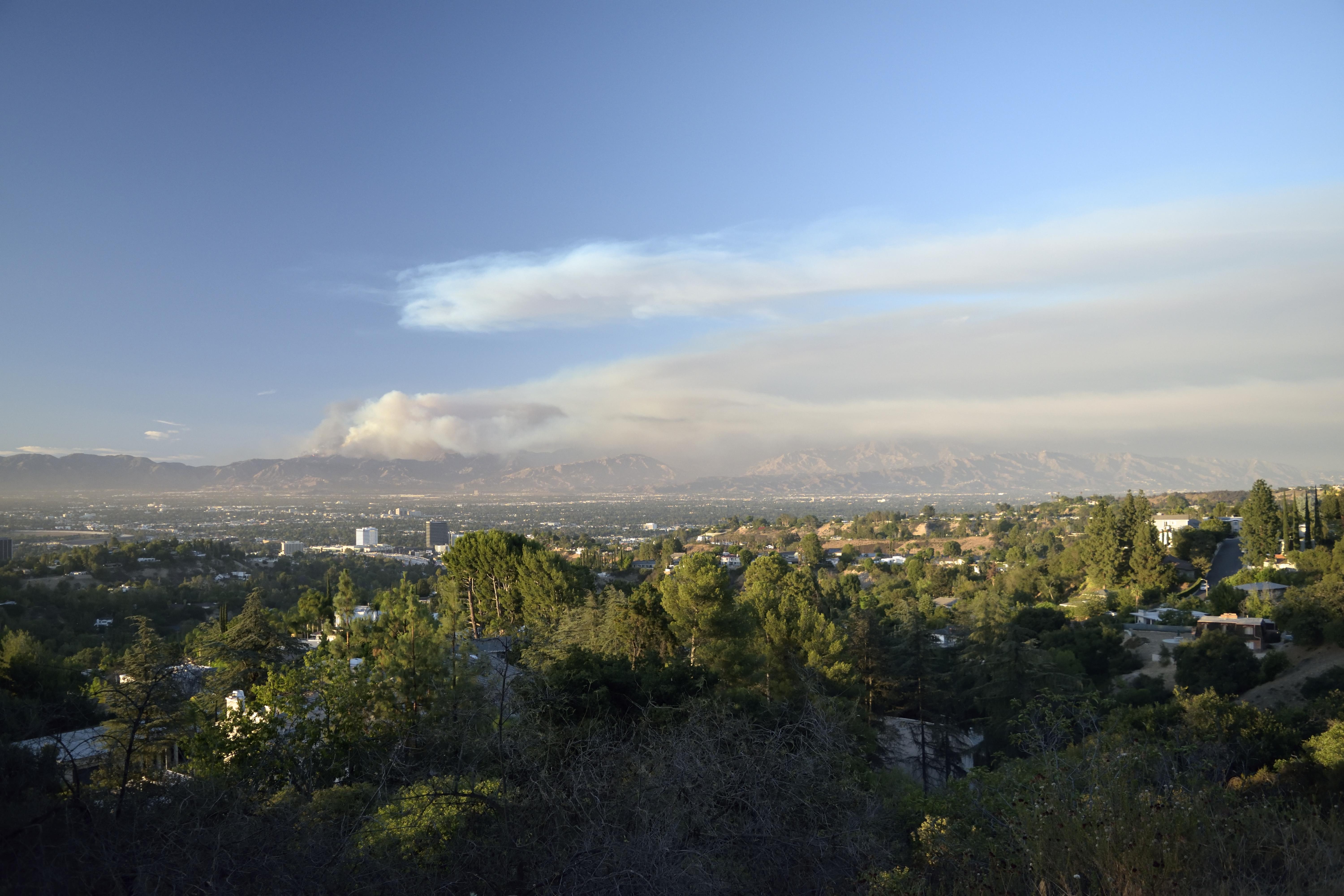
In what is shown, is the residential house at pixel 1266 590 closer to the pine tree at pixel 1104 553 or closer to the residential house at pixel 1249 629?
the residential house at pixel 1249 629

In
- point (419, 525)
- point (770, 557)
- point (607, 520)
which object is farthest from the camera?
point (607, 520)

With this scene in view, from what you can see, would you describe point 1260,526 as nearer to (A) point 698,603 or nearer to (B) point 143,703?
(A) point 698,603

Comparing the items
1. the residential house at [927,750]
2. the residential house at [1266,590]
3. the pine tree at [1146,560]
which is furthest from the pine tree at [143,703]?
the pine tree at [1146,560]

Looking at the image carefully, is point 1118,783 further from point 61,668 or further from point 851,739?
point 61,668

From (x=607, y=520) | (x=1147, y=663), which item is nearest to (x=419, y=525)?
(x=607, y=520)

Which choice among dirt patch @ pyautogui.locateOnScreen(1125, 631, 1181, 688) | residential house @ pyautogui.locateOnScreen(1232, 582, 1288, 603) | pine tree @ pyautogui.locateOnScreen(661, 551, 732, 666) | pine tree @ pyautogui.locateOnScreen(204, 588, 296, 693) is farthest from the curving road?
pine tree @ pyautogui.locateOnScreen(204, 588, 296, 693)

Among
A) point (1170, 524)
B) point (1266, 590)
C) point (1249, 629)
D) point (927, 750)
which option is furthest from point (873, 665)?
point (1170, 524)
